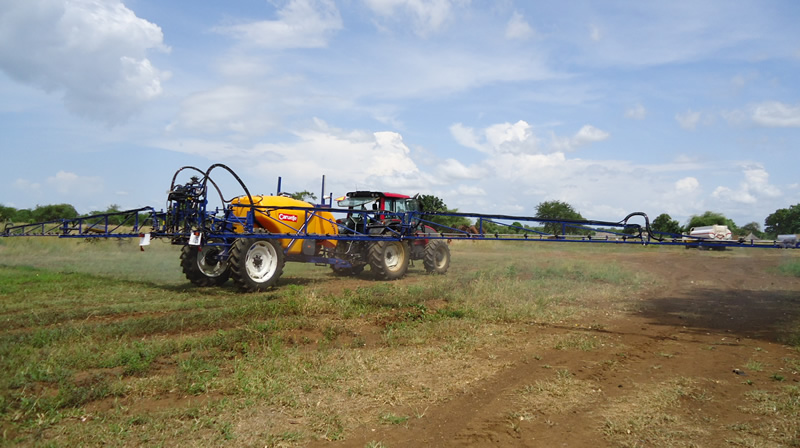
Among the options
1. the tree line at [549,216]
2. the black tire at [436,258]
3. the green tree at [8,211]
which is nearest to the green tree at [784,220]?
the tree line at [549,216]

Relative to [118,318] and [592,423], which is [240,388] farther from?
[118,318]

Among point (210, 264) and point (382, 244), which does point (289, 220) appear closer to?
point (210, 264)

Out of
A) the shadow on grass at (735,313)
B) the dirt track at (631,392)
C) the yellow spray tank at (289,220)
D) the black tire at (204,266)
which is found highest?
the yellow spray tank at (289,220)

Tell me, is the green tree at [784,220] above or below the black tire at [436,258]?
above

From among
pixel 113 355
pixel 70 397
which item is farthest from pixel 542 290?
pixel 70 397

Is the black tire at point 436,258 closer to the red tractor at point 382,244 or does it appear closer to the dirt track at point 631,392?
the red tractor at point 382,244

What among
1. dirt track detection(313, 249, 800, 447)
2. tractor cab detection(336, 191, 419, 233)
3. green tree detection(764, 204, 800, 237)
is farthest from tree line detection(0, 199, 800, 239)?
dirt track detection(313, 249, 800, 447)

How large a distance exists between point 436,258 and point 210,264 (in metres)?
7.10

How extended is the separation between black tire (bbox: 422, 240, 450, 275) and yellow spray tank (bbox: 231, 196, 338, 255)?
3.62 meters

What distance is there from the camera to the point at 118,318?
8117 millimetres

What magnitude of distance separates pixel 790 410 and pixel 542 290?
776 cm

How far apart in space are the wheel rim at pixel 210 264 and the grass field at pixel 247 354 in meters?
0.54

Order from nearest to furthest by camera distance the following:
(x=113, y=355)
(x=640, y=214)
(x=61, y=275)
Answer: (x=113, y=355), (x=640, y=214), (x=61, y=275)

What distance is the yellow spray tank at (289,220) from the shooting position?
40.2 feet
